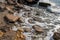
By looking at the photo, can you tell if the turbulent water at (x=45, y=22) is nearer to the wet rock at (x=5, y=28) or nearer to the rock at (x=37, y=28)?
the rock at (x=37, y=28)

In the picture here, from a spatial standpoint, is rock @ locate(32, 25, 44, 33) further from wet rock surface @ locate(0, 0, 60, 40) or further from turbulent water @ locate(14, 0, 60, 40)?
turbulent water @ locate(14, 0, 60, 40)

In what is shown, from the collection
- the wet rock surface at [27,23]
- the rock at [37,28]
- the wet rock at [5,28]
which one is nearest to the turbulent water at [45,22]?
the wet rock surface at [27,23]

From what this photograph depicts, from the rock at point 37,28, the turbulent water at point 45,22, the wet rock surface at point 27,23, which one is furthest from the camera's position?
the rock at point 37,28

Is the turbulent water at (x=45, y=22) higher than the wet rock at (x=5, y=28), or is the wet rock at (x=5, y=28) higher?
the wet rock at (x=5, y=28)

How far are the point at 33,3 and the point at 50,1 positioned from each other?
146 cm

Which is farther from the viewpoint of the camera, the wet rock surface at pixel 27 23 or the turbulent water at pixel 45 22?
the turbulent water at pixel 45 22

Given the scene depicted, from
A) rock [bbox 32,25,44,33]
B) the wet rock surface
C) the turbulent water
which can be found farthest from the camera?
rock [bbox 32,25,44,33]

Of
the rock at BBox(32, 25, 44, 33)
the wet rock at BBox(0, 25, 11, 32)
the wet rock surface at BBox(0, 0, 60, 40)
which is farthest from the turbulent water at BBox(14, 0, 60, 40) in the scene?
the wet rock at BBox(0, 25, 11, 32)

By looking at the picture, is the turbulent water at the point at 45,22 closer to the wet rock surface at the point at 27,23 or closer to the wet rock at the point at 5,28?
the wet rock surface at the point at 27,23

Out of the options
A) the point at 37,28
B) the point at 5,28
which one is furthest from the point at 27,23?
the point at 5,28

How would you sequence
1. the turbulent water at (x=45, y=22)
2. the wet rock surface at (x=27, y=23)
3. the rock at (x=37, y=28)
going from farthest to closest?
the rock at (x=37, y=28) → the turbulent water at (x=45, y=22) → the wet rock surface at (x=27, y=23)

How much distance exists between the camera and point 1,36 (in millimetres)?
6004

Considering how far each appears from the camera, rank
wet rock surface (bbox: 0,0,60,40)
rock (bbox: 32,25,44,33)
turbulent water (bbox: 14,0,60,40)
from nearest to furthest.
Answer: wet rock surface (bbox: 0,0,60,40) → turbulent water (bbox: 14,0,60,40) → rock (bbox: 32,25,44,33)

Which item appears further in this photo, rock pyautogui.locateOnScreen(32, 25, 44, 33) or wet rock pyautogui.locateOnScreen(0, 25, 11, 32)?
rock pyautogui.locateOnScreen(32, 25, 44, 33)
